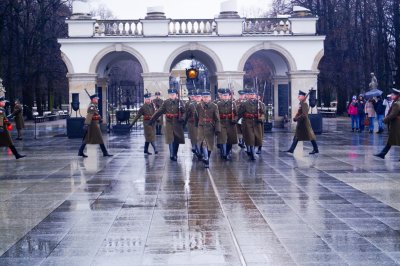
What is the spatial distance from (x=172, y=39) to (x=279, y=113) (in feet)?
23.8

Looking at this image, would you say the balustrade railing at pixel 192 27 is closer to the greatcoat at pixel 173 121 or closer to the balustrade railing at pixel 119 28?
the balustrade railing at pixel 119 28

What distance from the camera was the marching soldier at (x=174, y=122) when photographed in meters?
18.3

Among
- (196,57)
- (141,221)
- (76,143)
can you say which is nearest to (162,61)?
(196,57)

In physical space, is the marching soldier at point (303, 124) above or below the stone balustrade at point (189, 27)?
below

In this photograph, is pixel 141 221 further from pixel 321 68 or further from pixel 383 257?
pixel 321 68

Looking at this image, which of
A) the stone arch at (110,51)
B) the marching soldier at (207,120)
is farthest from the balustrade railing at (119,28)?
the marching soldier at (207,120)

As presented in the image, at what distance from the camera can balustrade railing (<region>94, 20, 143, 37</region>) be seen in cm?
3038

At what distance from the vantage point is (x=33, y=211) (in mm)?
10398

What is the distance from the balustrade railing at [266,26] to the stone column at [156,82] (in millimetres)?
3922

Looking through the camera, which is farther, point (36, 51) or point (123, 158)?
point (36, 51)

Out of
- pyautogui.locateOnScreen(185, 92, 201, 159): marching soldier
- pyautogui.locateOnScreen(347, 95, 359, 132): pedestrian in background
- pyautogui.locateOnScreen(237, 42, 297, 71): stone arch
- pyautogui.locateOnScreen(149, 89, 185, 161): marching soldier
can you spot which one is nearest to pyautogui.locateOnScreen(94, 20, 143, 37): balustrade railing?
pyautogui.locateOnScreen(237, 42, 297, 71): stone arch

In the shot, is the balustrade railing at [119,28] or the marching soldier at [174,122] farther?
the balustrade railing at [119,28]

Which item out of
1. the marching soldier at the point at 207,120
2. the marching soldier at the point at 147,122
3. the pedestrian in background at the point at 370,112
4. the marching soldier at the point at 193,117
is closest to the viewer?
the marching soldier at the point at 207,120

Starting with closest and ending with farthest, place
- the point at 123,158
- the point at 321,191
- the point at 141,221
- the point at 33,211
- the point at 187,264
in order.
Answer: the point at 187,264
the point at 141,221
the point at 33,211
the point at 321,191
the point at 123,158
